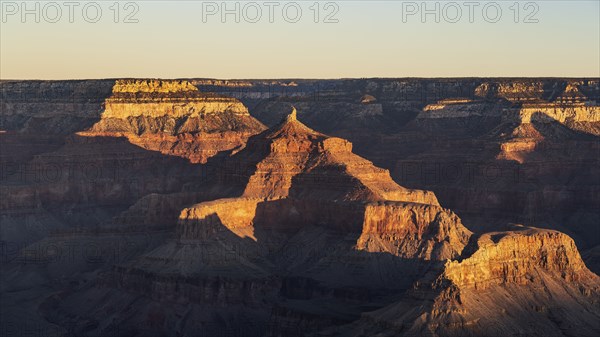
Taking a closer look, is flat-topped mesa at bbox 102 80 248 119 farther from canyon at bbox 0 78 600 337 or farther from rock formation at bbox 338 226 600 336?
rock formation at bbox 338 226 600 336

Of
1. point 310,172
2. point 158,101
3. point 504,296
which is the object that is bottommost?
point 504,296

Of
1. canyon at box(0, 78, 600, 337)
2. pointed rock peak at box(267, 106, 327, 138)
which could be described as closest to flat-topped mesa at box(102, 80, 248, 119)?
canyon at box(0, 78, 600, 337)

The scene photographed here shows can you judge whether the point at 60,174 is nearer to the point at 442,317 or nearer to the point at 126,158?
the point at 126,158

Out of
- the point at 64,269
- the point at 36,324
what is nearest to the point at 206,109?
the point at 64,269

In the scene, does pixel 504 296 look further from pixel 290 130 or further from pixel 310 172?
pixel 290 130

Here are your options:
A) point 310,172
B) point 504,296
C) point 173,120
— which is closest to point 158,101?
point 173,120

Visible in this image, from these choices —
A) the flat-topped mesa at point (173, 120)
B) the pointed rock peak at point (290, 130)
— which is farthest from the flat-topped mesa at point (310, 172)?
the flat-topped mesa at point (173, 120)

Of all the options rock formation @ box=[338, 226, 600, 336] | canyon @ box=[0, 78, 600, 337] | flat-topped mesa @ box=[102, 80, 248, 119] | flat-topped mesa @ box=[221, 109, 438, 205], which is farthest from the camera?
flat-topped mesa @ box=[102, 80, 248, 119]
